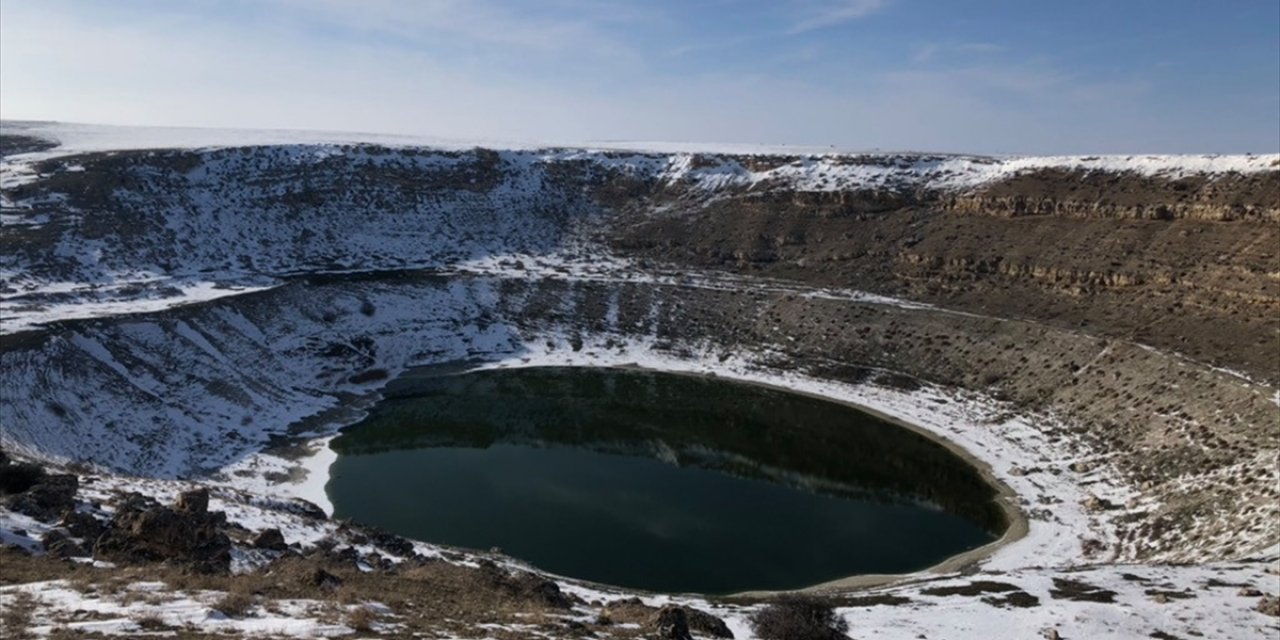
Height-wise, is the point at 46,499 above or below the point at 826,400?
above

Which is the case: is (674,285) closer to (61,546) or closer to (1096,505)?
(1096,505)

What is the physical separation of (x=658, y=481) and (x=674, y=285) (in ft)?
94.5

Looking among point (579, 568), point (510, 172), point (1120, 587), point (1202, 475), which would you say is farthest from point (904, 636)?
point (510, 172)

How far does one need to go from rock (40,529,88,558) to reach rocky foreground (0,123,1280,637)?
2.4 inches

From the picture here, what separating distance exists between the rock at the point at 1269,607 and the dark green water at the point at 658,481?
10666mm

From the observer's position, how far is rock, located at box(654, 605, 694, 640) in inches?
611

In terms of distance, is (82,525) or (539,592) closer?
(539,592)

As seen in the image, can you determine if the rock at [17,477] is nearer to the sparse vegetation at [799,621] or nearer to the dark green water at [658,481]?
the dark green water at [658,481]

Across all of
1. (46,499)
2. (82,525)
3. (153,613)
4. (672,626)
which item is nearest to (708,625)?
(672,626)

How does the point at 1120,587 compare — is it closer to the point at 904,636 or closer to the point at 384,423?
the point at 904,636

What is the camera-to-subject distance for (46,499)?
2025cm

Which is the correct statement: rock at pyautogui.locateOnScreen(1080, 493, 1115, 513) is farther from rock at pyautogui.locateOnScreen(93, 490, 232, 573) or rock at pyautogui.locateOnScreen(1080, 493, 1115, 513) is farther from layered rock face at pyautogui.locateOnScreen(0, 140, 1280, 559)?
rock at pyautogui.locateOnScreen(93, 490, 232, 573)

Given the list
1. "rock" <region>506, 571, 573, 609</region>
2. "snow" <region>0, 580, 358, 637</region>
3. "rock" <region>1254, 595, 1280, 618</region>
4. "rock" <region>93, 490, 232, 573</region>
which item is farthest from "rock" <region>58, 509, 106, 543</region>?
"rock" <region>1254, 595, 1280, 618</region>

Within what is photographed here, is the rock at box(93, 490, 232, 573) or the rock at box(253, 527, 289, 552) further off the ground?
the rock at box(93, 490, 232, 573)
